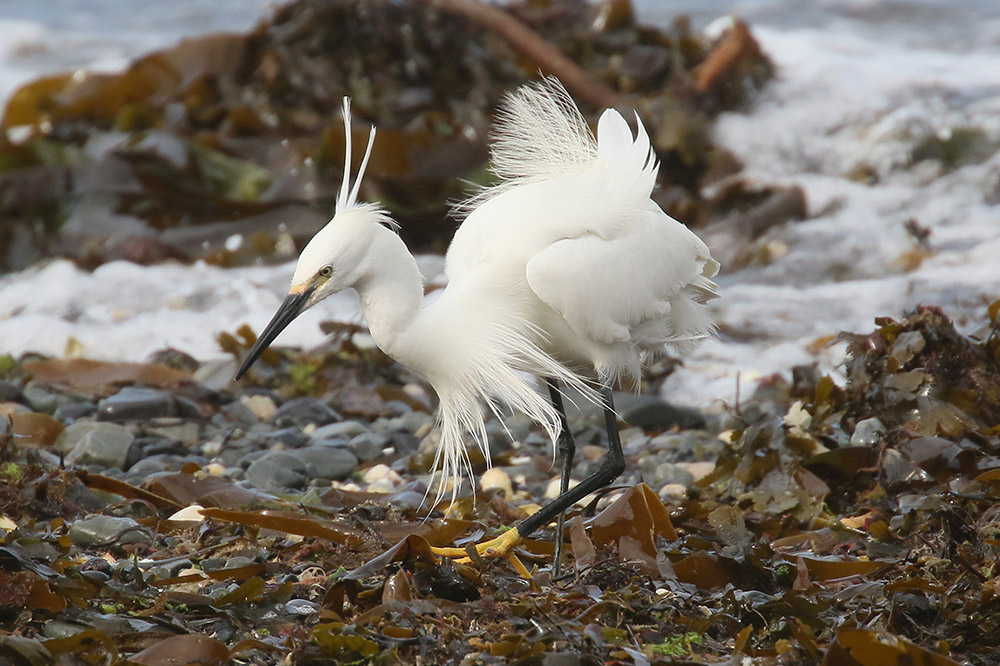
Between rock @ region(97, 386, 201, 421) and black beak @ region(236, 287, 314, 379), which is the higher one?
black beak @ region(236, 287, 314, 379)

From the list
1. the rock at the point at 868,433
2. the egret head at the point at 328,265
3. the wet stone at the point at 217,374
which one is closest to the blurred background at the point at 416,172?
the wet stone at the point at 217,374

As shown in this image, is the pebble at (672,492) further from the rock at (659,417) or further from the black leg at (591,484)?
the rock at (659,417)

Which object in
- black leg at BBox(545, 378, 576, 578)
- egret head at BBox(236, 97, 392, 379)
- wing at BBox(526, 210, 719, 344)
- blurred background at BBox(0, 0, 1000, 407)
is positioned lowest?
blurred background at BBox(0, 0, 1000, 407)

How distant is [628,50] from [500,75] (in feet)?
6.30

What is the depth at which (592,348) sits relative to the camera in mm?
3871

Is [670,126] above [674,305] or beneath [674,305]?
beneath

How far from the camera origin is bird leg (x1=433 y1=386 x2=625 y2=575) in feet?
11.2

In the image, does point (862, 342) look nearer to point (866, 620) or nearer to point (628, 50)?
point (866, 620)

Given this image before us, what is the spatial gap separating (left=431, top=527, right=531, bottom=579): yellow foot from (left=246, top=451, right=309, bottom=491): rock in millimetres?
1192

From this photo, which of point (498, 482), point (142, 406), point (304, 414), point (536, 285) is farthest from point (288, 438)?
point (536, 285)

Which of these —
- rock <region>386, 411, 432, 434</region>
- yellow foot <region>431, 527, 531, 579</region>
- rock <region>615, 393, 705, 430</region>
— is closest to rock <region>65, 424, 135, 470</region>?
rock <region>386, 411, 432, 434</region>

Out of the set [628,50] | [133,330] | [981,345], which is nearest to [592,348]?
[981,345]

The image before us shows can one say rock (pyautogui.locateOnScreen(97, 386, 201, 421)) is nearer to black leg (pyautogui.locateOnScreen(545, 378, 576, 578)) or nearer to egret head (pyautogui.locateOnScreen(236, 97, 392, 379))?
black leg (pyautogui.locateOnScreen(545, 378, 576, 578))

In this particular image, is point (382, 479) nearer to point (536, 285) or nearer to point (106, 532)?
point (106, 532)
